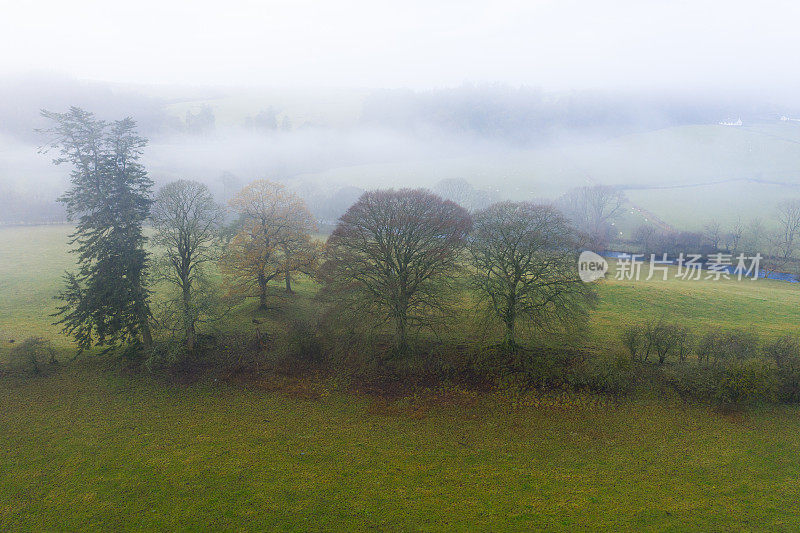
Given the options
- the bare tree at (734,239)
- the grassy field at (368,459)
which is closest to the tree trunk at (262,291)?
the grassy field at (368,459)

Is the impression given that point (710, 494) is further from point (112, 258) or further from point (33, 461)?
point (112, 258)

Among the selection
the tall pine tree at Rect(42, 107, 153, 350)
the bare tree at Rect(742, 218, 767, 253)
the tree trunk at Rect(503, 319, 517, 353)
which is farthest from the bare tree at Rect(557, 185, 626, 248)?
the tall pine tree at Rect(42, 107, 153, 350)

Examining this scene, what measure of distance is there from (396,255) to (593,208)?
80.6 m

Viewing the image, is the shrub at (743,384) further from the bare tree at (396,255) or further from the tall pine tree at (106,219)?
the tall pine tree at (106,219)

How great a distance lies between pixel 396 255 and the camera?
26734mm

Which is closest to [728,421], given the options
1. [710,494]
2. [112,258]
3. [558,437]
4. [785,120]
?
[710,494]

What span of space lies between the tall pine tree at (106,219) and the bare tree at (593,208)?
262ft

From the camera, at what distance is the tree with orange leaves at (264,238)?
3453 cm

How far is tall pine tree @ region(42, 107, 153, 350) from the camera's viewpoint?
81.4 ft

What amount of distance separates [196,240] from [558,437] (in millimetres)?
29533

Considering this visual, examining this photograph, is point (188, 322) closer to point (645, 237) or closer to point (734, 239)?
point (645, 237)

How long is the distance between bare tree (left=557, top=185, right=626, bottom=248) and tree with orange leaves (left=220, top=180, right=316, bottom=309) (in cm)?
6644

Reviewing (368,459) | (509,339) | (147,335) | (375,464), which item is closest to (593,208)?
(509,339)

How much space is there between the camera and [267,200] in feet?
121
